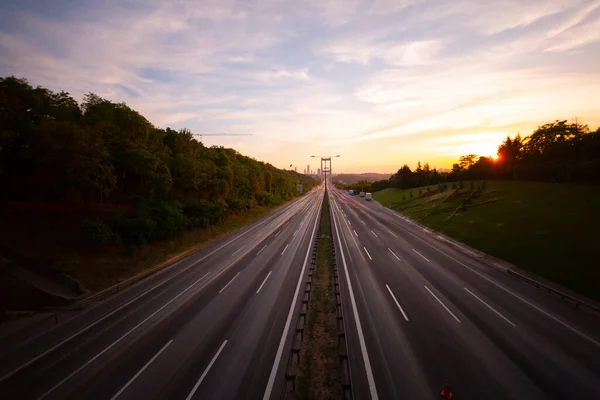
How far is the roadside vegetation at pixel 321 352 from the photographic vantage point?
10030 millimetres

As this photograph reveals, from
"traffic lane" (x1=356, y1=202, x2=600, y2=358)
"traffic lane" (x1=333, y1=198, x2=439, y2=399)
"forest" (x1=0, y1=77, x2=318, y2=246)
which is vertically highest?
"forest" (x1=0, y1=77, x2=318, y2=246)

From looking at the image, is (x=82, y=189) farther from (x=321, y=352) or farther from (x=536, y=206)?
(x=536, y=206)

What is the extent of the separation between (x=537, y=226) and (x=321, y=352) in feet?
103

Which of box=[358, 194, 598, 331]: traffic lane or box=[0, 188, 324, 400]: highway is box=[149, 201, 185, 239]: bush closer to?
box=[0, 188, 324, 400]: highway

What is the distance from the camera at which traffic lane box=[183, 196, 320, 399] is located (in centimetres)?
1009

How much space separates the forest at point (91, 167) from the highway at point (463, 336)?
→ 21520 millimetres

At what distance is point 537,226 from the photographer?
30781 millimetres

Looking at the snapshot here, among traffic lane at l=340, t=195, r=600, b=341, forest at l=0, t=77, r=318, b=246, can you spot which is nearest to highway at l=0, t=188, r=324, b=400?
forest at l=0, t=77, r=318, b=246

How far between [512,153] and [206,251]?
238 ft

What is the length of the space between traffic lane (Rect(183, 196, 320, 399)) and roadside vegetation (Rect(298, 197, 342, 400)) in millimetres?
877

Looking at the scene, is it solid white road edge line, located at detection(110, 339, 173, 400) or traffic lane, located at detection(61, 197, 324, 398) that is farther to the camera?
traffic lane, located at detection(61, 197, 324, 398)

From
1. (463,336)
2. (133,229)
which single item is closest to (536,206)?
(463,336)

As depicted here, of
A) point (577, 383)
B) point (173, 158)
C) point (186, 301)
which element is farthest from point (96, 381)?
A: point (173, 158)

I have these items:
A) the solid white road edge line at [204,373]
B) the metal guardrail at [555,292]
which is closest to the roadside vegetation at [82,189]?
the solid white road edge line at [204,373]
